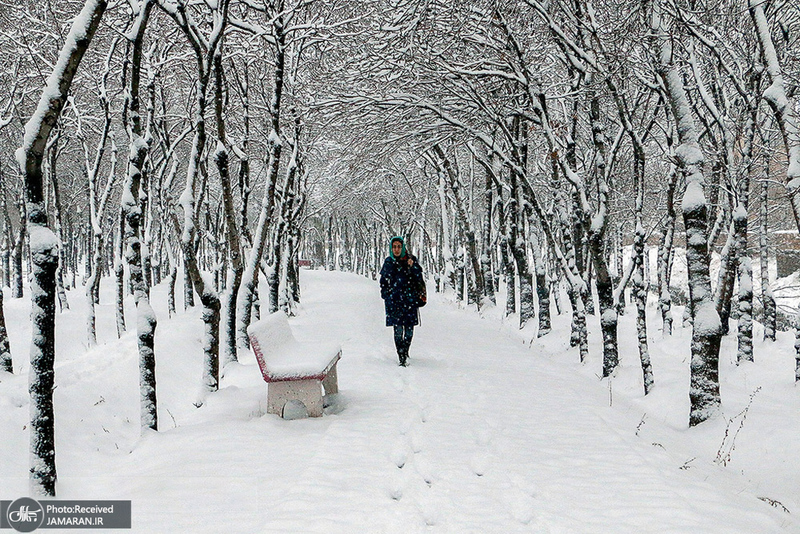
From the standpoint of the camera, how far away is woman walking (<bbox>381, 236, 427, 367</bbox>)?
7875mm

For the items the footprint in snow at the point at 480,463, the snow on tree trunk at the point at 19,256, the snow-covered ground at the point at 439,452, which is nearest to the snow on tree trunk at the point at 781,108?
the snow-covered ground at the point at 439,452

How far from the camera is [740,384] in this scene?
776 cm

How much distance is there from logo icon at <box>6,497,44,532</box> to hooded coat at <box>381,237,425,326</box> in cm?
525

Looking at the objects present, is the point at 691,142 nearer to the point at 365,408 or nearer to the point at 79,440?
the point at 365,408

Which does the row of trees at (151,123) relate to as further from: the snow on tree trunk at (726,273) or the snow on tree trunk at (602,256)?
the snow on tree trunk at (726,273)

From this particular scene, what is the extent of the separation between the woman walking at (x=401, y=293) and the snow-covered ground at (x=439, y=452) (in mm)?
553

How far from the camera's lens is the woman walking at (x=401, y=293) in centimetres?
788

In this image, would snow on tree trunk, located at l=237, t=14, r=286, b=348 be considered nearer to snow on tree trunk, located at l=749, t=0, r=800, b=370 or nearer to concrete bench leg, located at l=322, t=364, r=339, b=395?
concrete bench leg, located at l=322, t=364, r=339, b=395

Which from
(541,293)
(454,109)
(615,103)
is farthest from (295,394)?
(541,293)

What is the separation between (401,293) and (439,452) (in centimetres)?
386

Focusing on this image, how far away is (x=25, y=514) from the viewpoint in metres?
3.06

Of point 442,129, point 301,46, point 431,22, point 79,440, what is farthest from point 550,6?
point 79,440

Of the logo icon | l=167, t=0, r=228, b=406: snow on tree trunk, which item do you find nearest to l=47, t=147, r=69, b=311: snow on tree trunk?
l=167, t=0, r=228, b=406: snow on tree trunk

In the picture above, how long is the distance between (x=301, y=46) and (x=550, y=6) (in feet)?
→ 18.1
